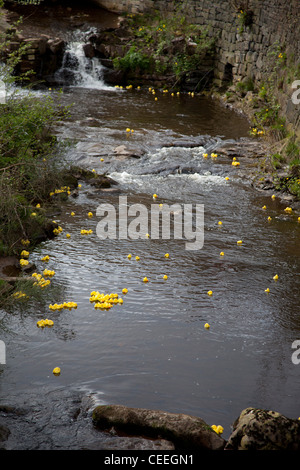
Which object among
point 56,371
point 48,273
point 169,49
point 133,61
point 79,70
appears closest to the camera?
point 56,371

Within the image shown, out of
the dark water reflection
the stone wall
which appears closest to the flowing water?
the dark water reflection

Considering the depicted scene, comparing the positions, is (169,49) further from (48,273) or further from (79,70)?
(48,273)

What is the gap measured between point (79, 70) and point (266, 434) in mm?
18107

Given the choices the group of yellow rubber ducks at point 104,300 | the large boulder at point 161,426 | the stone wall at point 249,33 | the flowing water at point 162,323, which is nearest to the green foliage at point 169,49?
the stone wall at point 249,33

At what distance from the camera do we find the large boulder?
477 centimetres

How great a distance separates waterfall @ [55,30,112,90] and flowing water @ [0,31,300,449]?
944 centimetres

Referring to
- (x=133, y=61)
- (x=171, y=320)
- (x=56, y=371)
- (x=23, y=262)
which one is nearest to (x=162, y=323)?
(x=171, y=320)

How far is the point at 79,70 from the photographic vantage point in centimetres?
2047

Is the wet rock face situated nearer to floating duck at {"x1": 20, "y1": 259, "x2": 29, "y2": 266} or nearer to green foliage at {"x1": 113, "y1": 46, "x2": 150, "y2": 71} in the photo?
floating duck at {"x1": 20, "y1": 259, "x2": 29, "y2": 266}

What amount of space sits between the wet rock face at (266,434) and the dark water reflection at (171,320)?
1.29 feet

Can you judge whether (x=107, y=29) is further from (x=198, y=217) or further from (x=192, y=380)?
(x=192, y=380)

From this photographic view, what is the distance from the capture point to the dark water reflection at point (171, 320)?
5582 mm

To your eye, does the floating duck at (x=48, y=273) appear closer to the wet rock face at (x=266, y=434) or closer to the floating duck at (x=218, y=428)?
the floating duck at (x=218, y=428)

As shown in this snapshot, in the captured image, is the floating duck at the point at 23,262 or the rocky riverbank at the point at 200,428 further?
the floating duck at the point at 23,262
